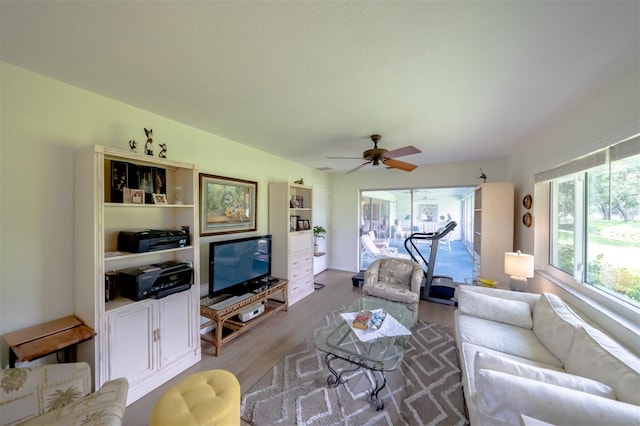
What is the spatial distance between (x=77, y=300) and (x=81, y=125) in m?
1.39

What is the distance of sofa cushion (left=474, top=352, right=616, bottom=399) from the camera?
1150mm

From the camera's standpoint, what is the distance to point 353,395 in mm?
1888

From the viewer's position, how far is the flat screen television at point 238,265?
272 cm

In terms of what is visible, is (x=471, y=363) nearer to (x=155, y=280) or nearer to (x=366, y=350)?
(x=366, y=350)

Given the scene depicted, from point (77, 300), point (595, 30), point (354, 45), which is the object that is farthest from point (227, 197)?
point (595, 30)

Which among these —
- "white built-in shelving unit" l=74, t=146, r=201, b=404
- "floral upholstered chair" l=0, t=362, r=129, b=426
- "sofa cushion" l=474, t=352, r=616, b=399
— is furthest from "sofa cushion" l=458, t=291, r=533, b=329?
"floral upholstered chair" l=0, t=362, r=129, b=426

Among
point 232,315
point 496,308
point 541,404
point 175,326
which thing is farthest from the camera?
point 232,315

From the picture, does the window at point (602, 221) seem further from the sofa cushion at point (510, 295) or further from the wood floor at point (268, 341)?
the wood floor at point (268, 341)

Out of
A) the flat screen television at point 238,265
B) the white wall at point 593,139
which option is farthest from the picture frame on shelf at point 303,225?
the white wall at point 593,139

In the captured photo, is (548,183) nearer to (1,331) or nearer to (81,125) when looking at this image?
(81,125)

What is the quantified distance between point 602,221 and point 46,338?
4.36 meters

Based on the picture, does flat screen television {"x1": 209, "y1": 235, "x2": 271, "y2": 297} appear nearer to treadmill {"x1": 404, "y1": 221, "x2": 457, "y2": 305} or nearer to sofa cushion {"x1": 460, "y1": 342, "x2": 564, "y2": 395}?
sofa cushion {"x1": 460, "y1": 342, "x2": 564, "y2": 395}

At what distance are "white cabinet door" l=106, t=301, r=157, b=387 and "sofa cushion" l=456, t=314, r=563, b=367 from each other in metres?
2.68

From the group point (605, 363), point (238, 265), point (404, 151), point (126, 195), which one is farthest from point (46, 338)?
point (605, 363)
